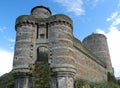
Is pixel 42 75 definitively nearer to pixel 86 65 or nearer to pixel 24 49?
pixel 24 49

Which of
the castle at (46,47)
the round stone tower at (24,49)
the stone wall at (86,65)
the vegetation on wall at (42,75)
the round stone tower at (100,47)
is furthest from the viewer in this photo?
the round stone tower at (100,47)

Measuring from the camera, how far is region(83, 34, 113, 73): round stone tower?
37312 millimetres

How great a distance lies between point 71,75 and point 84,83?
3496mm

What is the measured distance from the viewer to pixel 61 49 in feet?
61.8

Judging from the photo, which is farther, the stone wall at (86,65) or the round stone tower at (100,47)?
the round stone tower at (100,47)

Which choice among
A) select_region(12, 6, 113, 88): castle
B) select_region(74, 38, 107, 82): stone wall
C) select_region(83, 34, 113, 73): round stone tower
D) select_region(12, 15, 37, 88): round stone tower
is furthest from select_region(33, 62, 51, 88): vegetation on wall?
select_region(83, 34, 113, 73): round stone tower

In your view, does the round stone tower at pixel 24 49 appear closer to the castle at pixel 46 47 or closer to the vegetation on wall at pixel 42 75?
the castle at pixel 46 47

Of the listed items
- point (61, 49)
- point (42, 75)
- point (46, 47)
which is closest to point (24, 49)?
point (46, 47)

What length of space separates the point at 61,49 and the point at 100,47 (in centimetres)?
2070

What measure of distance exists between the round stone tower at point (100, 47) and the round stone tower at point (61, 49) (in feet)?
60.2

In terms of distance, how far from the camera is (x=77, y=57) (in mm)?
23984

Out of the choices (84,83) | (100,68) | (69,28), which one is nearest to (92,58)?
(100,68)

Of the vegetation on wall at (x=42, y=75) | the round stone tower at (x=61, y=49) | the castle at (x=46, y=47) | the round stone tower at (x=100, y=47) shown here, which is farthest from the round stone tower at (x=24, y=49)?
the round stone tower at (x=100, y=47)

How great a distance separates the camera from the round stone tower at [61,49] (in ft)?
59.0
